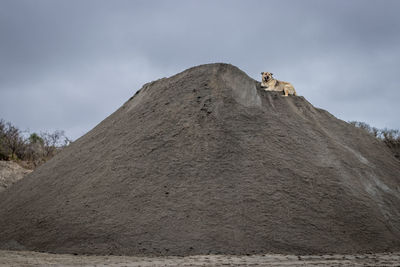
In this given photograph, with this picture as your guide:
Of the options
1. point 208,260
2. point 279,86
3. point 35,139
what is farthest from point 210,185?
point 35,139

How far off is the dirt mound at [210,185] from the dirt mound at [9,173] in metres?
3.75

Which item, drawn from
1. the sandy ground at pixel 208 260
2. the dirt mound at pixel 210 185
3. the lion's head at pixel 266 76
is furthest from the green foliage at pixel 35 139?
the sandy ground at pixel 208 260

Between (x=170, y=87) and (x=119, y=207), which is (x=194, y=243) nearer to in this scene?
(x=119, y=207)

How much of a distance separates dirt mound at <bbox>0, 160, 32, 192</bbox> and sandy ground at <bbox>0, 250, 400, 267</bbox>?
7.70 m

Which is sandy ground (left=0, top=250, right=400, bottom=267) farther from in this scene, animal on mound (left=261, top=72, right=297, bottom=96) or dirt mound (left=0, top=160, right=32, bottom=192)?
dirt mound (left=0, top=160, right=32, bottom=192)

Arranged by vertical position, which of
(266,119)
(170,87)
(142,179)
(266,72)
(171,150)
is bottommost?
(142,179)

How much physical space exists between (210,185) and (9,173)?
8873 millimetres

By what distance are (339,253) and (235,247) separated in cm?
124

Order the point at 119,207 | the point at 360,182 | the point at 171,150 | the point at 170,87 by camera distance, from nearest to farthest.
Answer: the point at 119,207
the point at 171,150
the point at 360,182
the point at 170,87

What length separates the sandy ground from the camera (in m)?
3.80

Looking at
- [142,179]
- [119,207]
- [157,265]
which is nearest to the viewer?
[157,265]

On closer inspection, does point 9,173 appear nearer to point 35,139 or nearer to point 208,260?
point 35,139

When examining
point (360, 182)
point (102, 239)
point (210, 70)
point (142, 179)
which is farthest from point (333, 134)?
point (102, 239)

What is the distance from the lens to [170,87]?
7.74m
